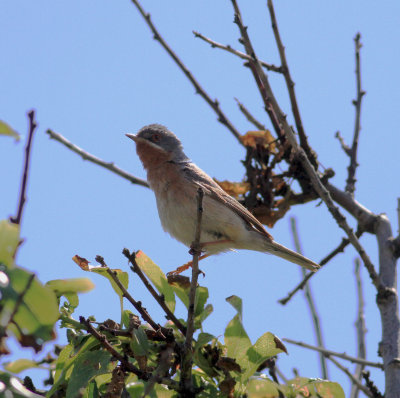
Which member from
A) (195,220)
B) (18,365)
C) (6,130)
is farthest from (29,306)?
(195,220)

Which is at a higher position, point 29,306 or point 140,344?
point 140,344

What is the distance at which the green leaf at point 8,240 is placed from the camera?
1434 mm

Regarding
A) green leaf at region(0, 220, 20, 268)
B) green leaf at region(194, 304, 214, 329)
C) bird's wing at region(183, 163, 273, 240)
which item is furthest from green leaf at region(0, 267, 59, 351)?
bird's wing at region(183, 163, 273, 240)

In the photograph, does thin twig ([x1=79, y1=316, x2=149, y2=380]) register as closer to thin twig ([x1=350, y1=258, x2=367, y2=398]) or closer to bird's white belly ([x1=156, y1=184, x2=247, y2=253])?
thin twig ([x1=350, y1=258, x2=367, y2=398])

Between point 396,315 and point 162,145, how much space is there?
3581 mm

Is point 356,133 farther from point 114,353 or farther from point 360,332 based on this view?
point 114,353

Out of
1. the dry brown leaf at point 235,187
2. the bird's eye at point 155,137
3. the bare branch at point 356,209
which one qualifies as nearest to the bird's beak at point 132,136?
the bird's eye at point 155,137

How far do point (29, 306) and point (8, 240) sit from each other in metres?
0.19

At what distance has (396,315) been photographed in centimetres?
410

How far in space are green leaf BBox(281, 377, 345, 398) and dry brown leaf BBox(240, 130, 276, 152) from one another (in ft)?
12.1

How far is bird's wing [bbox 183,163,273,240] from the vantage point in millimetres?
6238

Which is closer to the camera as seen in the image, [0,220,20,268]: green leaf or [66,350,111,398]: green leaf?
[0,220,20,268]: green leaf

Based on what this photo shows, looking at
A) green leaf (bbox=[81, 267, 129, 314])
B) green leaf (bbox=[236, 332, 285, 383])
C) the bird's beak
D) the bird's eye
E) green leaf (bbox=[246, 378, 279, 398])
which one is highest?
the bird's eye

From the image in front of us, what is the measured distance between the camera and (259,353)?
2.66 meters
